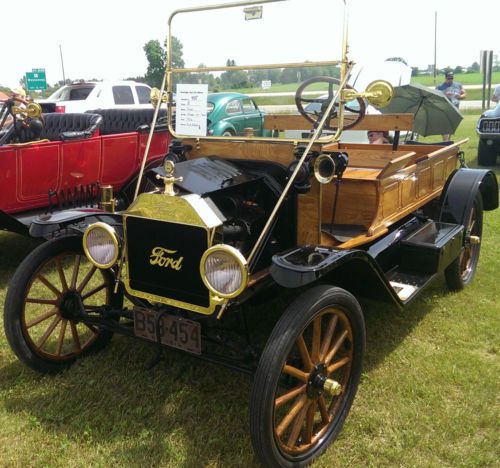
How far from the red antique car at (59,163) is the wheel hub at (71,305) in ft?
5.89

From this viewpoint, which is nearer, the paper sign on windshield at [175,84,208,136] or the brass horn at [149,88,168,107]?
the paper sign on windshield at [175,84,208,136]

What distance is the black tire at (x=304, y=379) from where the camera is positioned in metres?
1.97

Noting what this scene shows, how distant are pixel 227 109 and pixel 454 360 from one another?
7199mm

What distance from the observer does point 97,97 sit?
11375mm

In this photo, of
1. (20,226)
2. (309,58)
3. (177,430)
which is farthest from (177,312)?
(20,226)

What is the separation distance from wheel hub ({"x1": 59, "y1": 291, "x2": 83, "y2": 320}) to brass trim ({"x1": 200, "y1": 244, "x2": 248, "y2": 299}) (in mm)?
985

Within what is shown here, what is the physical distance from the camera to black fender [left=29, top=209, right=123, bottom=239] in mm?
2762

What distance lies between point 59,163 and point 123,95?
7446 mm

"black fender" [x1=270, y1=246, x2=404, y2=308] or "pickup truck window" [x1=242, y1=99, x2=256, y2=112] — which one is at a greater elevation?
"pickup truck window" [x1=242, y1=99, x2=256, y2=112]

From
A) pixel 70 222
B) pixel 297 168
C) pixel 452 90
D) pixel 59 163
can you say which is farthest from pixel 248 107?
pixel 297 168

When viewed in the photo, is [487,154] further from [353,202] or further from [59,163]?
[59,163]

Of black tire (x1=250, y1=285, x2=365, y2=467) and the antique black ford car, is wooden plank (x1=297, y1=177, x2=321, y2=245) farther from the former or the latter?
black tire (x1=250, y1=285, x2=365, y2=467)

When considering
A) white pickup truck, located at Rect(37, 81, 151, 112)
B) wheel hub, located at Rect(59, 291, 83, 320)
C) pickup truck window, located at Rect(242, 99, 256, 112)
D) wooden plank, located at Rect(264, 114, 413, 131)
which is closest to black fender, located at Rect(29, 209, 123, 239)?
wheel hub, located at Rect(59, 291, 83, 320)

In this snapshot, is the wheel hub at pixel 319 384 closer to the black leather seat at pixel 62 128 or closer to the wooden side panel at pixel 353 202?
the wooden side panel at pixel 353 202
